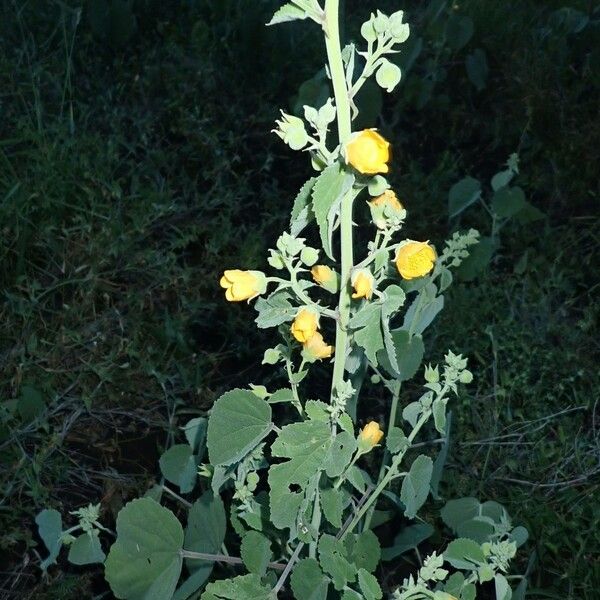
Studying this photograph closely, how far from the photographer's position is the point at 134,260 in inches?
108

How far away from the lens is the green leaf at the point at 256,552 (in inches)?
67.7

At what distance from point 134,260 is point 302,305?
1273mm

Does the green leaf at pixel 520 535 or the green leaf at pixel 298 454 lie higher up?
the green leaf at pixel 298 454

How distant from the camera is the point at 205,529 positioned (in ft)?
6.16

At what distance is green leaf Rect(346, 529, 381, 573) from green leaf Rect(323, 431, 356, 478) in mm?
325

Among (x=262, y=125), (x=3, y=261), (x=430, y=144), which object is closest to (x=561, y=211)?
(x=430, y=144)

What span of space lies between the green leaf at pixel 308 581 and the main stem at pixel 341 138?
0.28m

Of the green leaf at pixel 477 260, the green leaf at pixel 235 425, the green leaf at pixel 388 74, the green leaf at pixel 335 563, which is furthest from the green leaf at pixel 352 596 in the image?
the green leaf at pixel 477 260

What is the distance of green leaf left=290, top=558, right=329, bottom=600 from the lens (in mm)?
1627

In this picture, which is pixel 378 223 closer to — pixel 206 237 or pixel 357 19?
pixel 206 237

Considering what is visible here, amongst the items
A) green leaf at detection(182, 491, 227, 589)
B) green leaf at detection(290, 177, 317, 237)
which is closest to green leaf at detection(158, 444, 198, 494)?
green leaf at detection(182, 491, 227, 589)

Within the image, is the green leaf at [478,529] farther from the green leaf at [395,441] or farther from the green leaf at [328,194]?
the green leaf at [328,194]

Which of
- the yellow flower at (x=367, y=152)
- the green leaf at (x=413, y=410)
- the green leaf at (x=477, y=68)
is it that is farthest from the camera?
the green leaf at (x=477, y=68)

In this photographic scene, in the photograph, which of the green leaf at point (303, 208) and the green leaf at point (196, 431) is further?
Answer: the green leaf at point (196, 431)
